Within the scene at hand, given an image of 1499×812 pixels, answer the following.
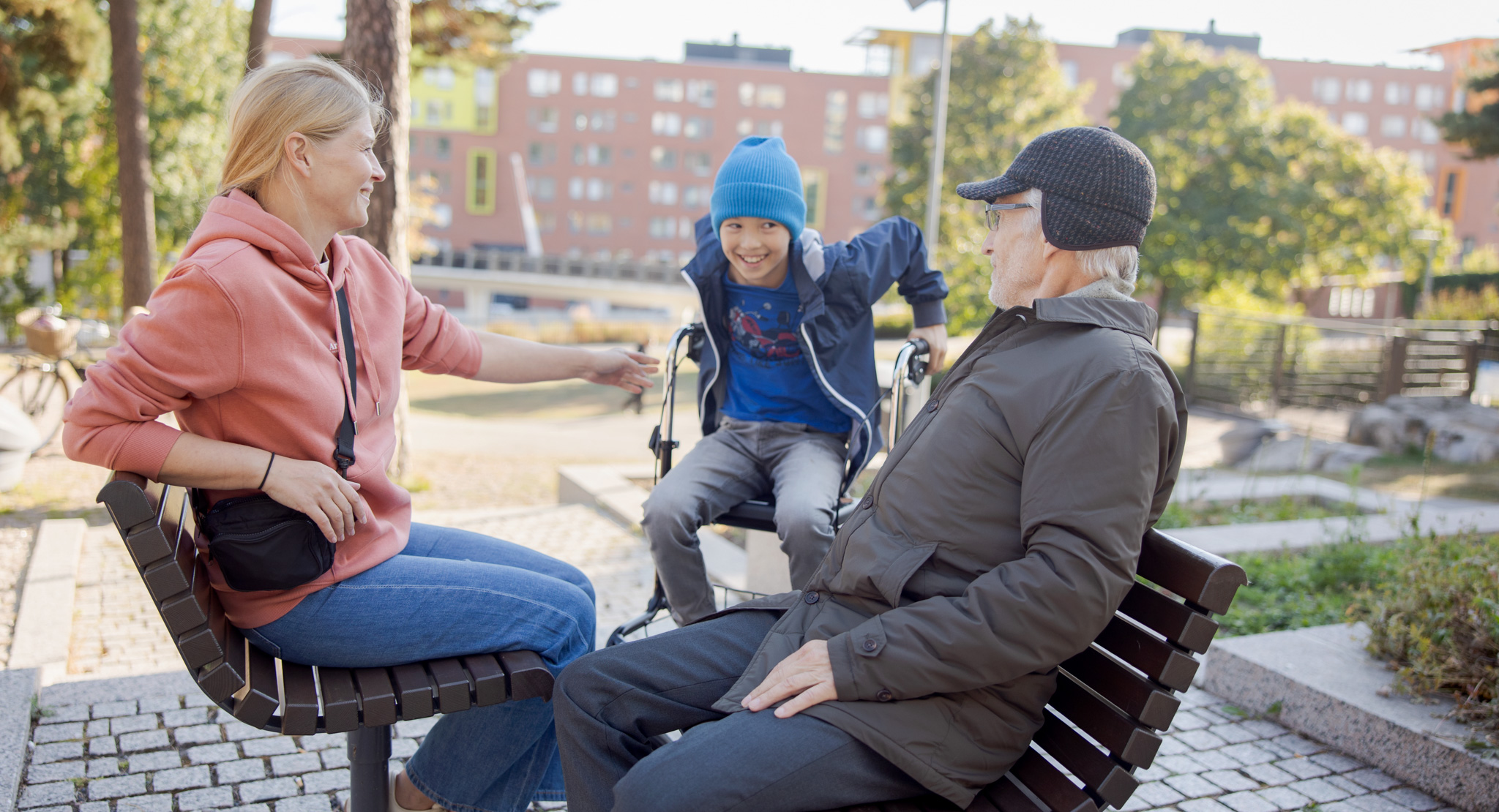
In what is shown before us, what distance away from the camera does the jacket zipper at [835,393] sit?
3.44 metres

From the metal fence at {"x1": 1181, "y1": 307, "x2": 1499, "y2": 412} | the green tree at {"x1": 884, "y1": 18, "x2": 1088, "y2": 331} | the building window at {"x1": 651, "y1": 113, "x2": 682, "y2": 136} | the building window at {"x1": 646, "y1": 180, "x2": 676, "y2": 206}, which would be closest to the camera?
the metal fence at {"x1": 1181, "y1": 307, "x2": 1499, "y2": 412}

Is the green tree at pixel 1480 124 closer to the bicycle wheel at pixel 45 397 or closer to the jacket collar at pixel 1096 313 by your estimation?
the jacket collar at pixel 1096 313

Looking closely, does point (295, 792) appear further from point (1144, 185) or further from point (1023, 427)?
point (1144, 185)

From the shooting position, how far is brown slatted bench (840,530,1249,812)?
184 cm

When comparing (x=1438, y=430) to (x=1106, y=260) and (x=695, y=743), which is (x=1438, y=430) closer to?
(x=1106, y=260)

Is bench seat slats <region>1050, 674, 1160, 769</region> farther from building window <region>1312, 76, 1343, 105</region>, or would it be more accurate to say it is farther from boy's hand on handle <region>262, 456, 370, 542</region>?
building window <region>1312, 76, 1343, 105</region>

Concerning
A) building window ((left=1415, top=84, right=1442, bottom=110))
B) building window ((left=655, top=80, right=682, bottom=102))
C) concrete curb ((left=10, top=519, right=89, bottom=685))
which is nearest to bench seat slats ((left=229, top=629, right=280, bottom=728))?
concrete curb ((left=10, top=519, right=89, bottom=685))

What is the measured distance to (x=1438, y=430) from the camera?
12852 mm

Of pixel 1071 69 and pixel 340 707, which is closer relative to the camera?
pixel 340 707

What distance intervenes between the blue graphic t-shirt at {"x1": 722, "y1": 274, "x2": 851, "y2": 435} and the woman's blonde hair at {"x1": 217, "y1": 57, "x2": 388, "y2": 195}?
168 cm

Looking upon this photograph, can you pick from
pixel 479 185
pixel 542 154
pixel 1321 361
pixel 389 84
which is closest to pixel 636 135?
pixel 542 154

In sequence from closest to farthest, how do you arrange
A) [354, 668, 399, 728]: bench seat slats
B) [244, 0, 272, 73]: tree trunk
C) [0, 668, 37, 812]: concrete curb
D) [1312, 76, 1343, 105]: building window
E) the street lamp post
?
[354, 668, 399, 728]: bench seat slats < [0, 668, 37, 812]: concrete curb < [244, 0, 272, 73]: tree trunk < the street lamp post < [1312, 76, 1343, 105]: building window

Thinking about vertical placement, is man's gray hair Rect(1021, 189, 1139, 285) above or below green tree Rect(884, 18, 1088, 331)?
below

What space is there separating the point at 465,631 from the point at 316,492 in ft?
1.41
